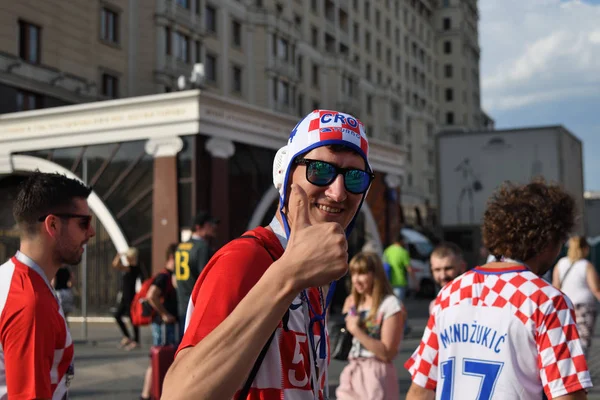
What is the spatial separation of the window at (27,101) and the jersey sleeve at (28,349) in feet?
66.7

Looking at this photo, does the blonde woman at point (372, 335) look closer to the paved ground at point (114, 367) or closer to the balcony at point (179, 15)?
the paved ground at point (114, 367)

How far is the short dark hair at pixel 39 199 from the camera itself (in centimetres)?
306

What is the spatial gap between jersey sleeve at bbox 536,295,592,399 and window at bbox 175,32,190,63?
29.0 metres

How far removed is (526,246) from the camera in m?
3.04

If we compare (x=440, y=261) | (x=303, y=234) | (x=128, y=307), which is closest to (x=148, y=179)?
(x=128, y=307)

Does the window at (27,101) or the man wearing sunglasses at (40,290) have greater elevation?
the window at (27,101)

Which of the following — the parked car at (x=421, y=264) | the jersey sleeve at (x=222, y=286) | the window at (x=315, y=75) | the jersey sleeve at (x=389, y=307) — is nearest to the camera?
the jersey sleeve at (x=222, y=286)

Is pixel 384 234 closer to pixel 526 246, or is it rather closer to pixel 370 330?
pixel 370 330

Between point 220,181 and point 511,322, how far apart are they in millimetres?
13790

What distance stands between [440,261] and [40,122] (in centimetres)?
1389

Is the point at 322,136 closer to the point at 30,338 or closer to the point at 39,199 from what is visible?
the point at 30,338

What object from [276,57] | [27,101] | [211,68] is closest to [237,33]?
[276,57]

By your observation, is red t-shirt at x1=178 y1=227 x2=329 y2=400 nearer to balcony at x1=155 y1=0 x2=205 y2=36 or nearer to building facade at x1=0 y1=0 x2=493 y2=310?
building facade at x1=0 y1=0 x2=493 y2=310

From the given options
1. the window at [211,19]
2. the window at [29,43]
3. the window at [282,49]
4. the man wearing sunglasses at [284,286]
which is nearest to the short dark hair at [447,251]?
the man wearing sunglasses at [284,286]
